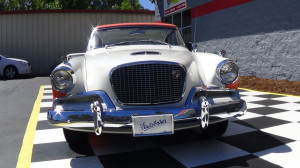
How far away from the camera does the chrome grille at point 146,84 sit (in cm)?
256

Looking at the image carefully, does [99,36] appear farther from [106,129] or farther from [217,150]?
[217,150]

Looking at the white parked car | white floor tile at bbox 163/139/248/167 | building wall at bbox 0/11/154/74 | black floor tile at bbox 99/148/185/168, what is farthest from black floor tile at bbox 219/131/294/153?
building wall at bbox 0/11/154/74

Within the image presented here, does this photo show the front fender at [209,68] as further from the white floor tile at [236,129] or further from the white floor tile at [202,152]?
the white floor tile at [236,129]

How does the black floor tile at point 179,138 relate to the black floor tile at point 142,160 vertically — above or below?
above

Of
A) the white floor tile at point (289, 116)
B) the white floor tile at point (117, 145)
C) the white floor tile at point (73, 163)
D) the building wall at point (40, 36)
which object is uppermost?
the building wall at point (40, 36)

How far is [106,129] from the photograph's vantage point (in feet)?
7.94

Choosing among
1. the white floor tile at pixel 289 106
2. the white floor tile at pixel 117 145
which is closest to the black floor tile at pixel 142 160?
the white floor tile at pixel 117 145

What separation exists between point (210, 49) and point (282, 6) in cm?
342

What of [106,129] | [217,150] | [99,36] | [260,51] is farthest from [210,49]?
[106,129]

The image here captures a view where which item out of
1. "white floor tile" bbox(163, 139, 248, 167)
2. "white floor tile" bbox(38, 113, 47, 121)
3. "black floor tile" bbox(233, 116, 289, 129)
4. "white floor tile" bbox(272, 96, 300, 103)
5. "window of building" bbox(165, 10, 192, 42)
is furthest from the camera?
"window of building" bbox(165, 10, 192, 42)

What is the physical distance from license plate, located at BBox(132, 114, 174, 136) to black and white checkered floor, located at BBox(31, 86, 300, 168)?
0.34 metres

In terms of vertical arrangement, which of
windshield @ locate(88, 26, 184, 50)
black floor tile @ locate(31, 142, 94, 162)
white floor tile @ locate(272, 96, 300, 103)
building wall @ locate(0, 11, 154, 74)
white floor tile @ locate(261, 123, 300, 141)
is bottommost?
black floor tile @ locate(31, 142, 94, 162)

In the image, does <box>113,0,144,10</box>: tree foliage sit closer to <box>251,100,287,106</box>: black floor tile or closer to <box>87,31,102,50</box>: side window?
<box>251,100,287,106</box>: black floor tile

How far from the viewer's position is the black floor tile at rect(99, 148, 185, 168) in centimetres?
251
